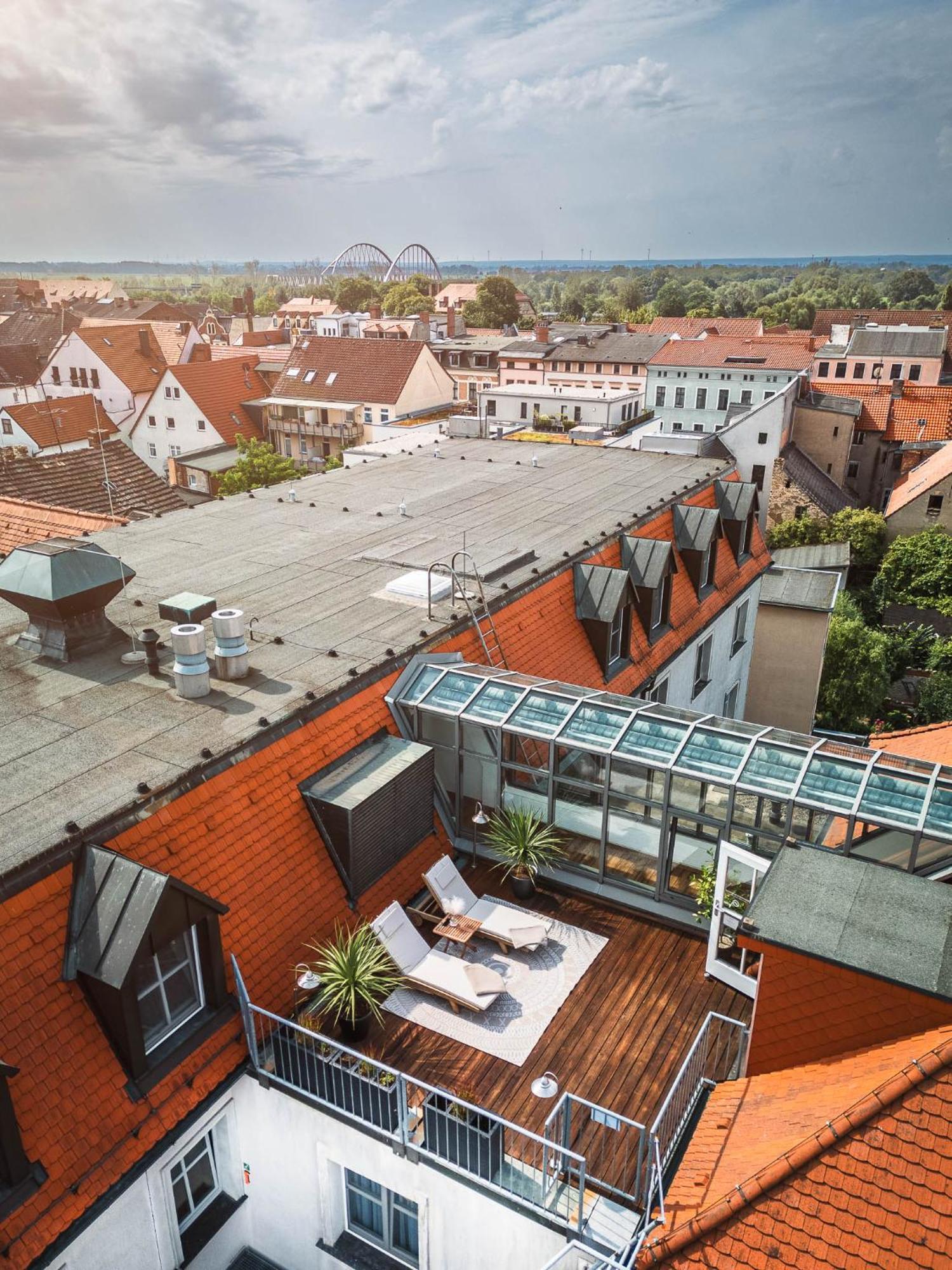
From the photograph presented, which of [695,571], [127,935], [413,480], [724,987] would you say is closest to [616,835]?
[724,987]

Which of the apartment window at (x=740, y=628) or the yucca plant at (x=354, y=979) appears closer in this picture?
the yucca plant at (x=354, y=979)

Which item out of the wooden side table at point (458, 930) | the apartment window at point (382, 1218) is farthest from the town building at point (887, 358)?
the apartment window at point (382, 1218)

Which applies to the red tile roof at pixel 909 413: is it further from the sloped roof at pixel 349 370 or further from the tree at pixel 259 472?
the tree at pixel 259 472

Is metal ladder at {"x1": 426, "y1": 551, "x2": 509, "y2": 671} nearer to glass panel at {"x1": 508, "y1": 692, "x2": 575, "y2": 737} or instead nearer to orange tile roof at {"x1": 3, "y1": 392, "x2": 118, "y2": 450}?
glass panel at {"x1": 508, "y1": 692, "x2": 575, "y2": 737}

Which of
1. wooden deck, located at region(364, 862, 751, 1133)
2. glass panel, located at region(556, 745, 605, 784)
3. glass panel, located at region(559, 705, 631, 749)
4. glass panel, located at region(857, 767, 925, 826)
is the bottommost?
wooden deck, located at region(364, 862, 751, 1133)

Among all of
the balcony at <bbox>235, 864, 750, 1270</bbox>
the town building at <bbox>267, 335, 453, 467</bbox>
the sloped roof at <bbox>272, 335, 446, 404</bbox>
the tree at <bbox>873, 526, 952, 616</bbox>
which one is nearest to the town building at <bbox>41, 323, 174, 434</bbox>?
the sloped roof at <bbox>272, 335, 446, 404</bbox>

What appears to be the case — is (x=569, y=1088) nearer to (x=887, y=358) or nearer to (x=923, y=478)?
(x=923, y=478)
